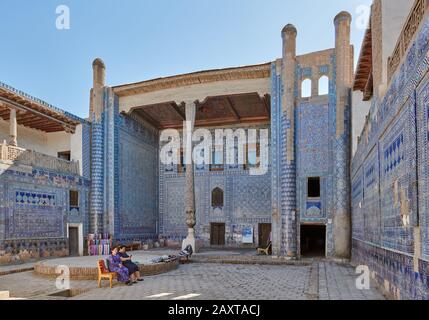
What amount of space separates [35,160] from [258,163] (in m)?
10.9

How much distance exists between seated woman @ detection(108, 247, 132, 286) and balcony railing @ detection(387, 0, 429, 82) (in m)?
6.93

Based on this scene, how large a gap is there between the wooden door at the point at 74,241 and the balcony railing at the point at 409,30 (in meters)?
14.3

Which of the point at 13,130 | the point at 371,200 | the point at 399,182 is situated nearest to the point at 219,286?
the point at 371,200

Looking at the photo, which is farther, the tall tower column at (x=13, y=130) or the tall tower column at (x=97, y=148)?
the tall tower column at (x=97, y=148)

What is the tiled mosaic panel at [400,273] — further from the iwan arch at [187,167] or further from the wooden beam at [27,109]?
the wooden beam at [27,109]

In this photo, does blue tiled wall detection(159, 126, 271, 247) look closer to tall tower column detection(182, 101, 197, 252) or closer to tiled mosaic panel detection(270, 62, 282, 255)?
tall tower column detection(182, 101, 197, 252)

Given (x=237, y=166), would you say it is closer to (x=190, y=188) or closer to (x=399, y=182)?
(x=190, y=188)

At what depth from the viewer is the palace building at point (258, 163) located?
5.88 m

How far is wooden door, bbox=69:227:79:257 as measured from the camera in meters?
16.8

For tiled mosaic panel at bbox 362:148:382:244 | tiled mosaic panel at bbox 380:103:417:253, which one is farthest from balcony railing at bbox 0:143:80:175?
tiled mosaic panel at bbox 380:103:417:253

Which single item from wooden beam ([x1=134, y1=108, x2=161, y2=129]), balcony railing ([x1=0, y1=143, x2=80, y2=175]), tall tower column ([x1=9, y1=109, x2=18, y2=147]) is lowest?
balcony railing ([x1=0, y1=143, x2=80, y2=175])

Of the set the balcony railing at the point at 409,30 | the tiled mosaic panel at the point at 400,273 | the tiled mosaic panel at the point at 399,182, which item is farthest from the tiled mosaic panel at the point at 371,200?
the balcony railing at the point at 409,30

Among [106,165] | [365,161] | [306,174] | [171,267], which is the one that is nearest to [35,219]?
[106,165]

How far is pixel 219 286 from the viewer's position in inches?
358
